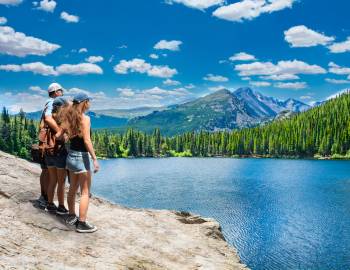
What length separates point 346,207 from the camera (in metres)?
59.0

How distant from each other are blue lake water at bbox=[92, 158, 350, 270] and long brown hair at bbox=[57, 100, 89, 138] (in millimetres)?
25454

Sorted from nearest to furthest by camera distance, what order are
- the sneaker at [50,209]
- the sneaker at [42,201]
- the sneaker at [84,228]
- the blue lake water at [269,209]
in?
the sneaker at [84,228] → the sneaker at [50,209] → the sneaker at [42,201] → the blue lake water at [269,209]

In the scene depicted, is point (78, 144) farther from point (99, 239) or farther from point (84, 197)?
point (99, 239)

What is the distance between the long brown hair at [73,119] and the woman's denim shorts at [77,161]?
1.81 ft

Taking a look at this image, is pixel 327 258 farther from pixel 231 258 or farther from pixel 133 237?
pixel 133 237

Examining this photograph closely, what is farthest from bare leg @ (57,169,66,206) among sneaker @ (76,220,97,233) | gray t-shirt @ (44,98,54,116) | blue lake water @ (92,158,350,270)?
blue lake water @ (92,158,350,270)

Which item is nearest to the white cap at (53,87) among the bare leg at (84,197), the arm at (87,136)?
the arm at (87,136)

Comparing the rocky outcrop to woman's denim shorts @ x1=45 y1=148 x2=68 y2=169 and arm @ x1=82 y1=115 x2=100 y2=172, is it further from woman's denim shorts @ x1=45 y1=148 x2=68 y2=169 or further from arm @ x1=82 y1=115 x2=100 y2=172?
arm @ x1=82 y1=115 x2=100 y2=172

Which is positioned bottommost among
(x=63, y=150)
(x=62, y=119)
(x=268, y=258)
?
(x=268, y=258)

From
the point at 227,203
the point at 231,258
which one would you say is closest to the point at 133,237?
the point at 231,258

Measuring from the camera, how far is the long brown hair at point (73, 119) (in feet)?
38.9

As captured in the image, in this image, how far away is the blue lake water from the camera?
35656 millimetres

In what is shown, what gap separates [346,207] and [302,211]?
7.74 metres

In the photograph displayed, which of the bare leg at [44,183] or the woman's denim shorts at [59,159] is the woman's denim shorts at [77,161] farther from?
the bare leg at [44,183]
